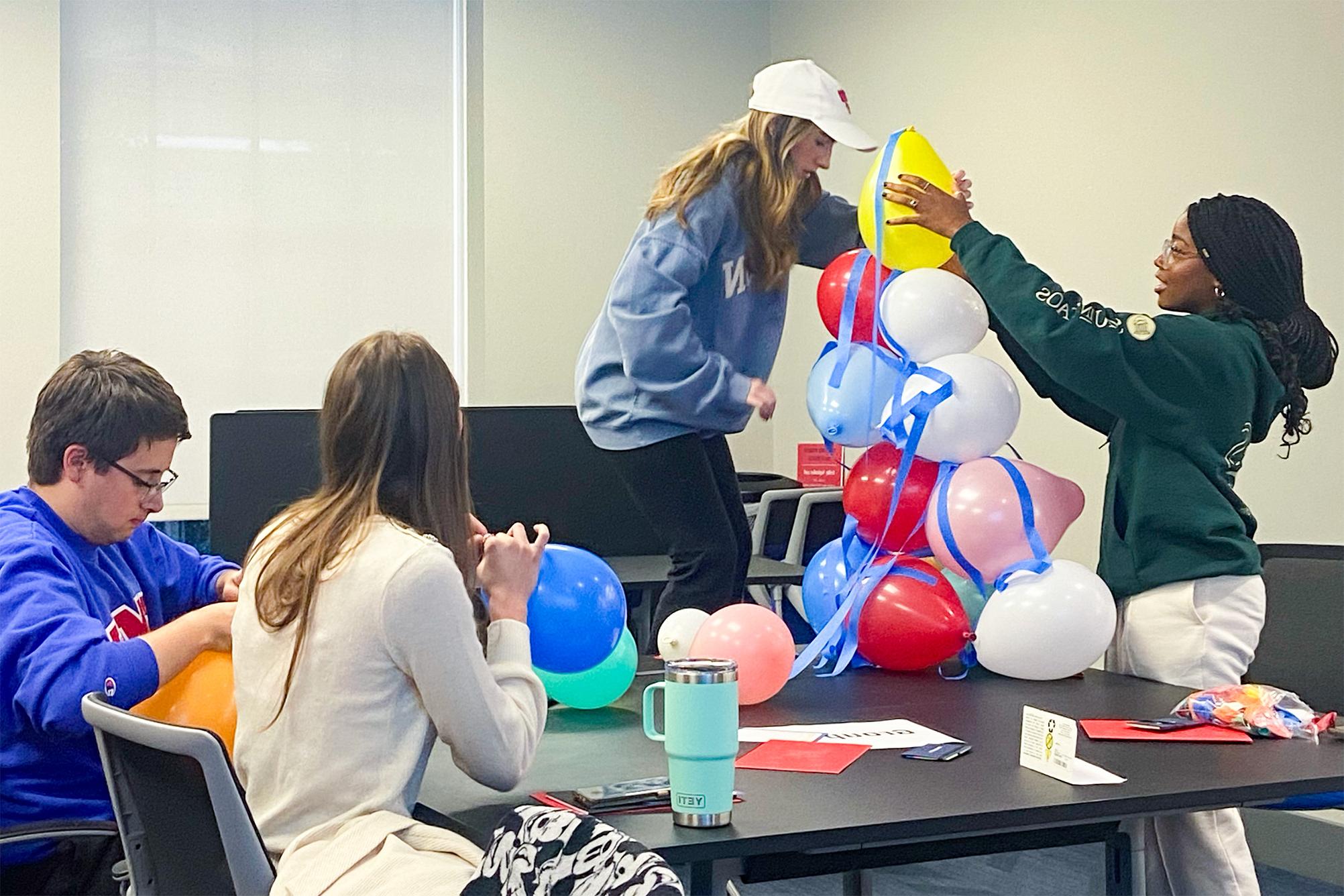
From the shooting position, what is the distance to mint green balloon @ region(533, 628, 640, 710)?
188 cm

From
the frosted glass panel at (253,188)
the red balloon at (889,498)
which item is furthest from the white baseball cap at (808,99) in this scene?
the frosted glass panel at (253,188)

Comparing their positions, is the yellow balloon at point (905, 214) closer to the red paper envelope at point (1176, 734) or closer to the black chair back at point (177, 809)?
the red paper envelope at point (1176, 734)

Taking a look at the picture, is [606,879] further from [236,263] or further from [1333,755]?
[236,263]

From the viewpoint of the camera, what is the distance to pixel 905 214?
2385 millimetres

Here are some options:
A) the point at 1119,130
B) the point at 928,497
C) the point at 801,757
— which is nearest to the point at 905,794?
the point at 801,757

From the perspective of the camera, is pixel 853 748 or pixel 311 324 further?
pixel 311 324

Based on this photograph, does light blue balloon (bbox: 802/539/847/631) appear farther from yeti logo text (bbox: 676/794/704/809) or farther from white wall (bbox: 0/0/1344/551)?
white wall (bbox: 0/0/1344/551)

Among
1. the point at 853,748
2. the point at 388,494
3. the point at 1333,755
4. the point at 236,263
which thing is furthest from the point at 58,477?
the point at 236,263

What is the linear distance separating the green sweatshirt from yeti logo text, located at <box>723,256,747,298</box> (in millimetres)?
589

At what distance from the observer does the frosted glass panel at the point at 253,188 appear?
4.85 m

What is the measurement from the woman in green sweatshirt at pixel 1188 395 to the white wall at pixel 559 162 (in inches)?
121

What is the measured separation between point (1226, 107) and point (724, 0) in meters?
2.54

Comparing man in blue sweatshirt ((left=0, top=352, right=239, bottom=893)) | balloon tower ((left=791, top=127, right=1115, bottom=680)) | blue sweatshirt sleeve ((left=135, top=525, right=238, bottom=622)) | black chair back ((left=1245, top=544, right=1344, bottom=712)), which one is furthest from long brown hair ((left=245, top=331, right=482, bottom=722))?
black chair back ((left=1245, top=544, right=1344, bottom=712))

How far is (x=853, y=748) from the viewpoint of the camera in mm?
1652
